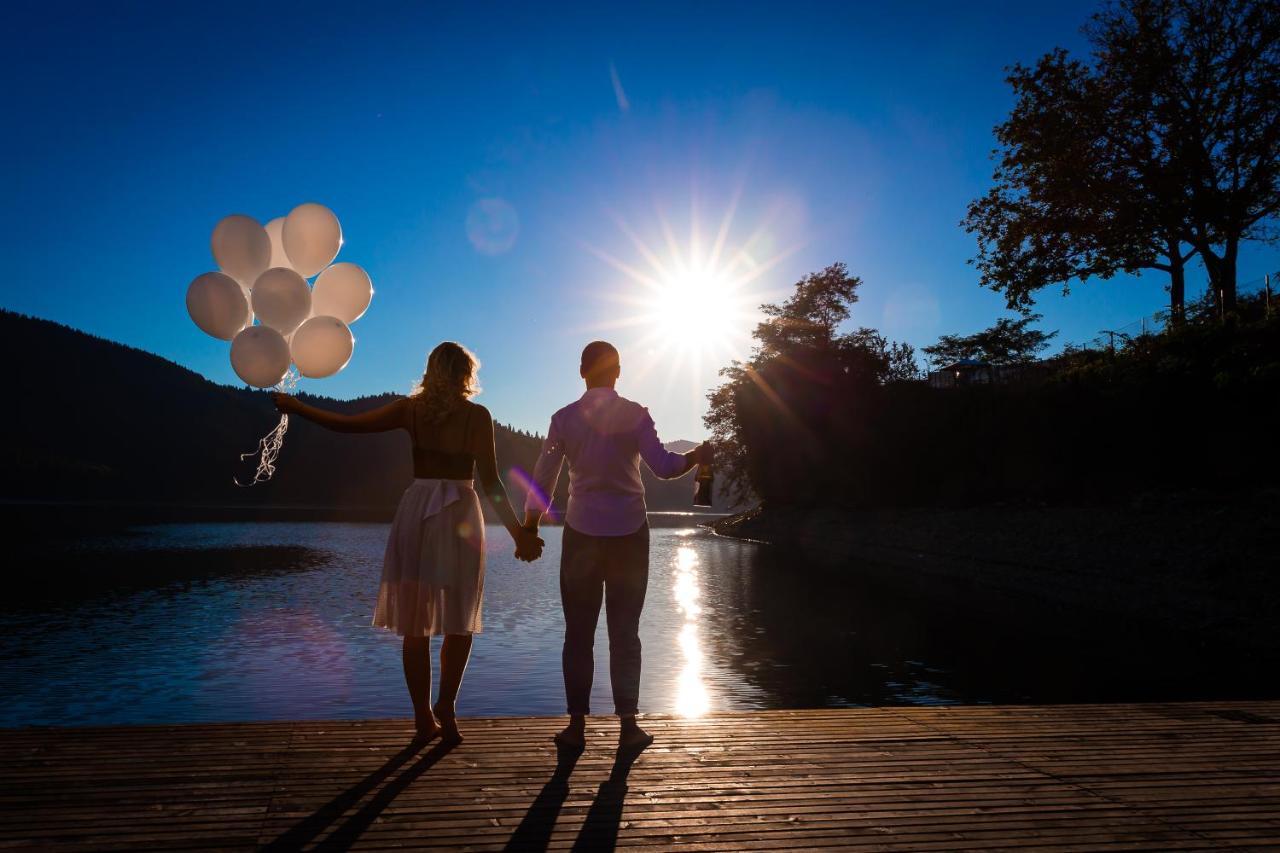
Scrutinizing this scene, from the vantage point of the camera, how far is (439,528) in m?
4.71

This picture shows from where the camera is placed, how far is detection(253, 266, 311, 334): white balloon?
6.16 meters

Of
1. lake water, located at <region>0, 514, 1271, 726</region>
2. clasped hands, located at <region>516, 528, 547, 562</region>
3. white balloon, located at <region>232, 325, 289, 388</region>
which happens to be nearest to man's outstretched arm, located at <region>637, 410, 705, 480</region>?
clasped hands, located at <region>516, 528, 547, 562</region>

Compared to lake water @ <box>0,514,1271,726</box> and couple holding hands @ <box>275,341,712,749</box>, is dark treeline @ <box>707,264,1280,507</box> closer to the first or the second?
lake water @ <box>0,514,1271,726</box>

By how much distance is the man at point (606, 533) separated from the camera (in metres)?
4.84

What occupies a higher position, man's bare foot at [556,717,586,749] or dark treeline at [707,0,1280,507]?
dark treeline at [707,0,1280,507]

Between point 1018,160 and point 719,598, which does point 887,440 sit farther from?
point 719,598

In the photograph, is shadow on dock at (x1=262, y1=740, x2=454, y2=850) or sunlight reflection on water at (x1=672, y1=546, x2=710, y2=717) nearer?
shadow on dock at (x1=262, y1=740, x2=454, y2=850)

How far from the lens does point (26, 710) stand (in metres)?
11.2

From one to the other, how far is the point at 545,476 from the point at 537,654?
11.4 meters

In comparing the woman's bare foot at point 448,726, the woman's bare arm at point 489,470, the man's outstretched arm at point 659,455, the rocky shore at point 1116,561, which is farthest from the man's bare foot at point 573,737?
the rocky shore at point 1116,561

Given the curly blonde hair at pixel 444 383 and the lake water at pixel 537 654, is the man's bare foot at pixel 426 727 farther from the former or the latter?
the lake water at pixel 537 654

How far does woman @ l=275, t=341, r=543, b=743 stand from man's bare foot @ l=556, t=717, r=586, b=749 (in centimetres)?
62

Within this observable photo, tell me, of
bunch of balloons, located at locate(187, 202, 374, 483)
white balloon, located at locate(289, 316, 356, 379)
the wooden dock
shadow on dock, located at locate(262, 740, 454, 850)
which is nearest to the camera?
shadow on dock, located at locate(262, 740, 454, 850)

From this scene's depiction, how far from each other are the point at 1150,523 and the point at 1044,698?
47.7 ft
